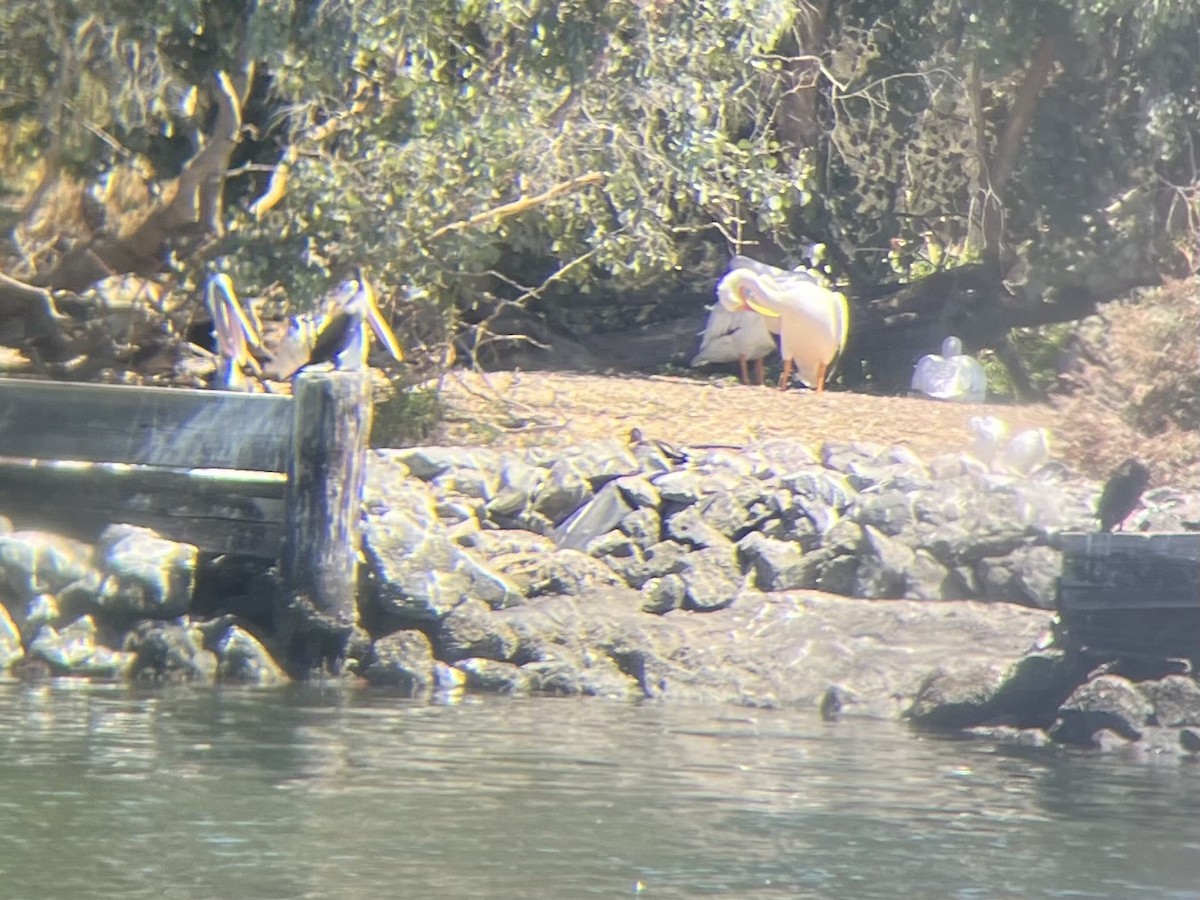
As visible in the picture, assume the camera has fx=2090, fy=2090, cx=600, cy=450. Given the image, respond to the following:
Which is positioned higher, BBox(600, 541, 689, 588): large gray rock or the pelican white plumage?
the pelican white plumage

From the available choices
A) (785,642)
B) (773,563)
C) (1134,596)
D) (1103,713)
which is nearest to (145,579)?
(785,642)

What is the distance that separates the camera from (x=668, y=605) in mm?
12266

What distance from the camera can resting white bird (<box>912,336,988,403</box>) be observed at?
1717cm

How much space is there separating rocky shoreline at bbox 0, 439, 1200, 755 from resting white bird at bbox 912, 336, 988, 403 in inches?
148

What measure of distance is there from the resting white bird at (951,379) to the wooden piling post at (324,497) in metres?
6.92

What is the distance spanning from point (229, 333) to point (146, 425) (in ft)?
7.91

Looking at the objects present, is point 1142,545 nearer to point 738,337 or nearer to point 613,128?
point 613,128

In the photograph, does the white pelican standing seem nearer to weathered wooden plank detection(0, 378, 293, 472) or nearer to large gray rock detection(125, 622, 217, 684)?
weathered wooden plank detection(0, 378, 293, 472)

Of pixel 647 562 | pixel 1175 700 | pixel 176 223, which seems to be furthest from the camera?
pixel 176 223

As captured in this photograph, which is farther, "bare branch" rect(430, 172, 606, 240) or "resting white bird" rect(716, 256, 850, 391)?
"resting white bird" rect(716, 256, 850, 391)

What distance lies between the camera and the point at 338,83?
11.9 metres

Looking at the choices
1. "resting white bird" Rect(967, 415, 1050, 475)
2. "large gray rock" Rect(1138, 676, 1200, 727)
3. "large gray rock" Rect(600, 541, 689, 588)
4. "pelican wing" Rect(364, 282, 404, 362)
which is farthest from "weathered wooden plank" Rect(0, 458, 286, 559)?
"resting white bird" Rect(967, 415, 1050, 475)

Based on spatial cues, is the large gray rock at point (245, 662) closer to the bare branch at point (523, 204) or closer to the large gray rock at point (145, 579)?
the large gray rock at point (145, 579)

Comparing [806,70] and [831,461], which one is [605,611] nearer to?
[831,461]
